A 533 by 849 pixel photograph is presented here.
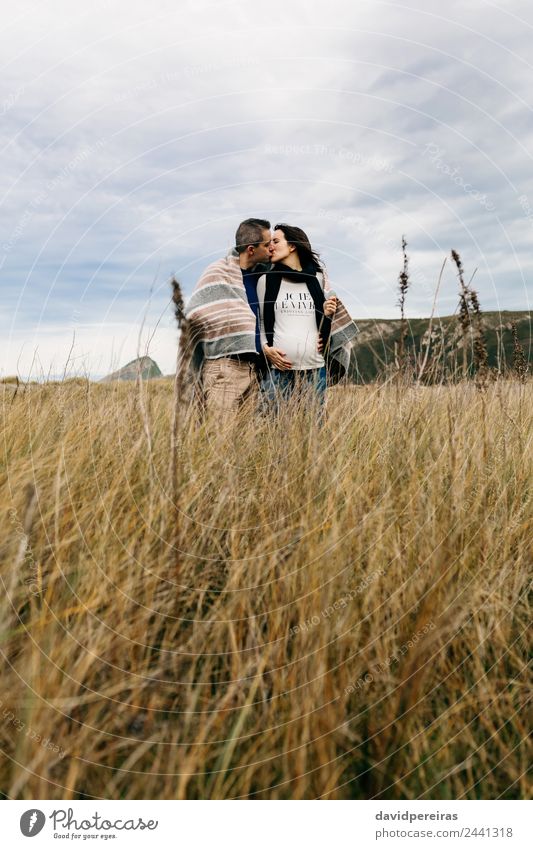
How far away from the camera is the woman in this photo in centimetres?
512

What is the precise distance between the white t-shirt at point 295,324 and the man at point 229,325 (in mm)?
202

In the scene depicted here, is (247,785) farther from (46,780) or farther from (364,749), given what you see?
(46,780)

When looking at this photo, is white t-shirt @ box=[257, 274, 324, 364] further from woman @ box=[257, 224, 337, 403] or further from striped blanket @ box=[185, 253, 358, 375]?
striped blanket @ box=[185, 253, 358, 375]

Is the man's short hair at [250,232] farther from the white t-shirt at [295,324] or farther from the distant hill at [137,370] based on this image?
the distant hill at [137,370]

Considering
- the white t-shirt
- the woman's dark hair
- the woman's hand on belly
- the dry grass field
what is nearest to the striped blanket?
the woman's hand on belly

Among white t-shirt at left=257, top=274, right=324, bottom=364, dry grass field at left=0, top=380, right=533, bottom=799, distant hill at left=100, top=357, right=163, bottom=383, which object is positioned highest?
white t-shirt at left=257, top=274, right=324, bottom=364

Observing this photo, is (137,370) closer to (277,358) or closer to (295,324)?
(277,358)

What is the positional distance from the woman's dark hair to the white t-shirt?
0.29 metres

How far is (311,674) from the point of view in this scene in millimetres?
1365

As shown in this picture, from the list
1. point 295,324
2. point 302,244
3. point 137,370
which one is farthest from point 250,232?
point 137,370

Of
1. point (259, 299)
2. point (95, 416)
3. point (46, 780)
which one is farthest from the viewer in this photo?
point (259, 299)
